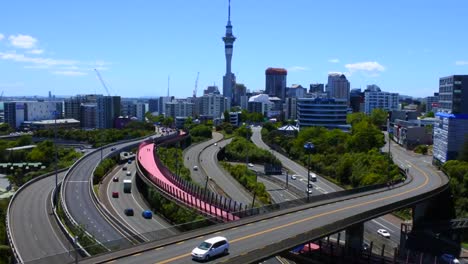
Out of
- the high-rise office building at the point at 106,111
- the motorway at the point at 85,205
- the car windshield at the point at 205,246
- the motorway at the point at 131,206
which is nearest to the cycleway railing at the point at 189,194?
the motorway at the point at 131,206

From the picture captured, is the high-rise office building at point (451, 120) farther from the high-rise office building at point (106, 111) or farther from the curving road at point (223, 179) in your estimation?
the high-rise office building at point (106, 111)

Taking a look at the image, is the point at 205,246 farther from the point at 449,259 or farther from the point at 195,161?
the point at 195,161

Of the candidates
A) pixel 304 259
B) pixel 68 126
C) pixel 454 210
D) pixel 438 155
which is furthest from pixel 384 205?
pixel 68 126

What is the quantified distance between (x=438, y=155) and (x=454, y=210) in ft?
99.1

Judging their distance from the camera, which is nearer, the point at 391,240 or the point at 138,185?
the point at 391,240

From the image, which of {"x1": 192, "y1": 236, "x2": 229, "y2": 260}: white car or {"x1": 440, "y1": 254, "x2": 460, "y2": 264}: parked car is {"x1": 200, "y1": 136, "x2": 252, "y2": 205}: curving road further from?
{"x1": 192, "y1": 236, "x2": 229, "y2": 260}: white car

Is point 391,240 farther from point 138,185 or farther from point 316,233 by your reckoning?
point 138,185

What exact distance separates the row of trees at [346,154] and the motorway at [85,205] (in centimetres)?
3084

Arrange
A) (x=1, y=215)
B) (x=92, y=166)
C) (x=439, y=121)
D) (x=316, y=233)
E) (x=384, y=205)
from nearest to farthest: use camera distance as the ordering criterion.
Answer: (x=316, y=233) → (x=384, y=205) → (x=1, y=215) → (x=92, y=166) → (x=439, y=121)

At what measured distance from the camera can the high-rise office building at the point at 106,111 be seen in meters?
167

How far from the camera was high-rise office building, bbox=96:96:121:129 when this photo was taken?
549 ft

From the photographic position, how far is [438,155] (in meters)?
72.7

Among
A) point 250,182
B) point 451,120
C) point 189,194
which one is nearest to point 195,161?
point 250,182

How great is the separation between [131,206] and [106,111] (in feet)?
414
